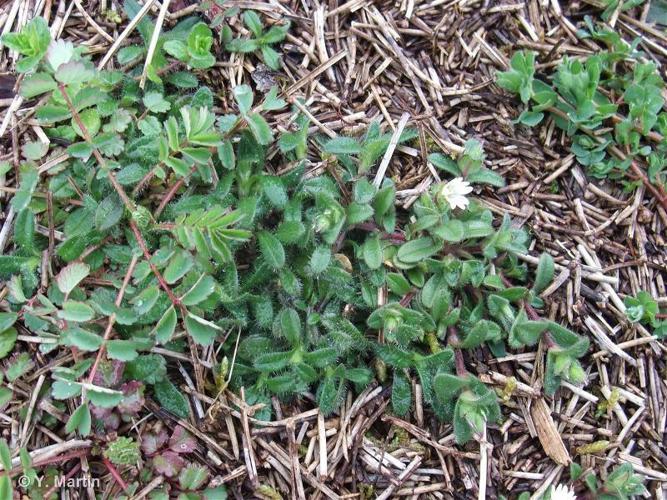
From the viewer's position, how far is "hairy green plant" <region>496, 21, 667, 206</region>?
3.27 meters

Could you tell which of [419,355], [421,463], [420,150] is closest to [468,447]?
[421,463]

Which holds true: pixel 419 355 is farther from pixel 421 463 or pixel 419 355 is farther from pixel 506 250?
pixel 506 250

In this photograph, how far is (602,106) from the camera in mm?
3285

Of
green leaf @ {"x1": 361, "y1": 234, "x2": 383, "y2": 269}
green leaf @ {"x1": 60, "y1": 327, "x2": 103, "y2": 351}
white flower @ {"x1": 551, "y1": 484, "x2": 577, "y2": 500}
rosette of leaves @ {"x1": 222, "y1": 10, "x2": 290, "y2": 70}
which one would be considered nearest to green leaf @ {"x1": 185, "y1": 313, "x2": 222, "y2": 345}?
green leaf @ {"x1": 60, "y1": 327, "x2": 103, "y2": 351}

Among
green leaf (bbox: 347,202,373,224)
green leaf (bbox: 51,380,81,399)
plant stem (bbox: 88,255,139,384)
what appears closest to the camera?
green leaf (bbox: 51,380,81,399)

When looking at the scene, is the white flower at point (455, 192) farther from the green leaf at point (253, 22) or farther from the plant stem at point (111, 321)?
the plant stem at point (111, 321)

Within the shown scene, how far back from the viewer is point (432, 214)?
2.96 m

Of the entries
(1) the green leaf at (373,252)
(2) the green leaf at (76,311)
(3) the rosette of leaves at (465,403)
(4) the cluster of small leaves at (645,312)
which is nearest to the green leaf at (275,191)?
(1) the green leaf at (373,252)

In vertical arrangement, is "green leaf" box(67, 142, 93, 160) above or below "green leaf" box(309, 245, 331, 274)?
above

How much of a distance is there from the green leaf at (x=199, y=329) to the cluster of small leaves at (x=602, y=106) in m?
1.77

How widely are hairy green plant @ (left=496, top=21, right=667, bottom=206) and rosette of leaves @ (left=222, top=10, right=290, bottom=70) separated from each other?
1056 millimetres

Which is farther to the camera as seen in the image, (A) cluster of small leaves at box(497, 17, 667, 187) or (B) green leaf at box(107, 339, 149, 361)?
(A) cluster of small leaves at box(497, 17, 667, 187)

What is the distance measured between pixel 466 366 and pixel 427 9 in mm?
1728

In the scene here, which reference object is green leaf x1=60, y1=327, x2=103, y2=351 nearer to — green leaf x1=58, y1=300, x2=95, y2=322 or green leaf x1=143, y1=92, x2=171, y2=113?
green leaf x1=58, y1=300, x2=95, y2=322
